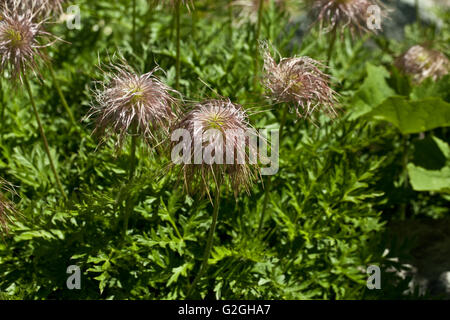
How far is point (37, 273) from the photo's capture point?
10.3 feet

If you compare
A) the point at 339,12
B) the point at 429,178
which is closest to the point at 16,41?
the point at 339,12

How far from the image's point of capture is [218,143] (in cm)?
227

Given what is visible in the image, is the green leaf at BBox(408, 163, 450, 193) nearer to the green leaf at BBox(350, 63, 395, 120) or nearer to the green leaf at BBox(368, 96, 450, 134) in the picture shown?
the green leaf at BBox(368, 96, 450, 134)

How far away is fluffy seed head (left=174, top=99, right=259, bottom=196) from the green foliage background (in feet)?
0.92

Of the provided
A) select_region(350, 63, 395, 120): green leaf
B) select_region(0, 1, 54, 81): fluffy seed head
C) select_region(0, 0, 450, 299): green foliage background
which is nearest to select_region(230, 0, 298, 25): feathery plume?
select_region(0, 0, 450, 299): green foliage background

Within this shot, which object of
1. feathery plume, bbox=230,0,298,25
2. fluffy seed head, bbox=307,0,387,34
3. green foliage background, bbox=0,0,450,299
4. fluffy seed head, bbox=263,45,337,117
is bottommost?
green foliage background, bbox=0,0,450,299

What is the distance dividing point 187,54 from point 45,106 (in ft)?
3.32

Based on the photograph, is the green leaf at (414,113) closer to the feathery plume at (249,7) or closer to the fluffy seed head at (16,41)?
the feathery plume at (249,7)

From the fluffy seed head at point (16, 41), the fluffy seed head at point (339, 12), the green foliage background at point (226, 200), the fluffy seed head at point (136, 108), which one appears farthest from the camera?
the fluffy seed head at point (339, 12)

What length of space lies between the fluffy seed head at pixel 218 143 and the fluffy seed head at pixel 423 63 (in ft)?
6.93

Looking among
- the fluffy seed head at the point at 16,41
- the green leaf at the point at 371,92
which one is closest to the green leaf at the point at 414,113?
the green leaf at the point at 371,92

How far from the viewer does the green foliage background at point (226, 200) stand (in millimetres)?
3037

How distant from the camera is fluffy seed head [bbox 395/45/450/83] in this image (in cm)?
410

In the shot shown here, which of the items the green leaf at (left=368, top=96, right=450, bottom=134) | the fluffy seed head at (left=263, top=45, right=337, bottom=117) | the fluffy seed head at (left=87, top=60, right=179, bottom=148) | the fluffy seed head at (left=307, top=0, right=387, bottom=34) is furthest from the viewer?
the green leaf at (left=368, top=96, right=450, bottom=134)
